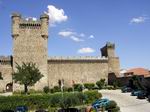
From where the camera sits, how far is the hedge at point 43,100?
5181 cm

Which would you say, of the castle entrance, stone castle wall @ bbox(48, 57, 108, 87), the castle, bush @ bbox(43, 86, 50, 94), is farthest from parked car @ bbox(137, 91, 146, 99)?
the castle entrance

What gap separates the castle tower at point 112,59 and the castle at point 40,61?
1.37 m

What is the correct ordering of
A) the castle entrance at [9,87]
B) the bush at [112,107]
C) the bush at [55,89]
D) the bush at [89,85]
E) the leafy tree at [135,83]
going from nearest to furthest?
1. the bush at [112,107]
2. the leafy tree at [135,83]
3. the bush at [55,89]
4. the castle entrance at [9,87]
5. the bush at [89,85]

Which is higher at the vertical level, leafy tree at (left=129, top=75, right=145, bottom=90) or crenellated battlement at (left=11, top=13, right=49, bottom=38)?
crenellated battlement at (left=11, top=13, right=49, bottom=38)

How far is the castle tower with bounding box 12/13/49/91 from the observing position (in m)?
76.3

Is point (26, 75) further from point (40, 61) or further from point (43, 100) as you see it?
point (43, 100)

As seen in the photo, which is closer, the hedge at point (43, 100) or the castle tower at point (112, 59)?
the hedge at point (43, 100)

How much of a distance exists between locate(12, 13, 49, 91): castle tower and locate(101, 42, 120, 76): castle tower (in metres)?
16.0

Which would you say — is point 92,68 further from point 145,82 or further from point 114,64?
point 145,82

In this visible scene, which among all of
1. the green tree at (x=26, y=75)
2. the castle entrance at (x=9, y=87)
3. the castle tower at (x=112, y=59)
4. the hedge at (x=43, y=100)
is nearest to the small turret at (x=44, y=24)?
the green tree at (x=26, y=75)

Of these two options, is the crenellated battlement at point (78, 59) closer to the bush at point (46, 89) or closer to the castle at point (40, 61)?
the castle at point (40, 61)

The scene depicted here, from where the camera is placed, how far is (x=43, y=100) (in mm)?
53688

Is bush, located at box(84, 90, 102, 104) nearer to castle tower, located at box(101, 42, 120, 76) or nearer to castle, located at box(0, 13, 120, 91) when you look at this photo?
castle, located at box(0, 13, 120, 91)

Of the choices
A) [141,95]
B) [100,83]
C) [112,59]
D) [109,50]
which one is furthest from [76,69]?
[141,95]
